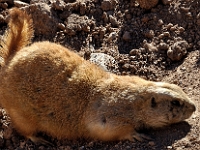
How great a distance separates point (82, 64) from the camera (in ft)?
18.7

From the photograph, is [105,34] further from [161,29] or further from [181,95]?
[181,95]

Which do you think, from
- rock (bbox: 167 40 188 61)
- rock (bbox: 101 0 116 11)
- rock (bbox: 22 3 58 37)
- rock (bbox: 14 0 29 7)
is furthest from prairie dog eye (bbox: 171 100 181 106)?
rock (bbox: 14 0 29 7)

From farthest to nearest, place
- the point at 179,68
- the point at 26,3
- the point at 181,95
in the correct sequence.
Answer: the point at 26,3 → the point at 179,68 → the point at 181,95

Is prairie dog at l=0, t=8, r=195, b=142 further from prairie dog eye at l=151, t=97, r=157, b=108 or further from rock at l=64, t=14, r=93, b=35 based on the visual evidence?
rock at l=64, t=14, r=93, b=35

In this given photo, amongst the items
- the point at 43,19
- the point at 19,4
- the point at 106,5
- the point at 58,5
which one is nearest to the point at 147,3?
the point at 106,5

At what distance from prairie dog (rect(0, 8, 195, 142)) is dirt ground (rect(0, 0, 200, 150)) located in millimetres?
178

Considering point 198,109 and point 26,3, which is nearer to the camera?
point 198,109

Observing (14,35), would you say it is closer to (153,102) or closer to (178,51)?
(153,102)

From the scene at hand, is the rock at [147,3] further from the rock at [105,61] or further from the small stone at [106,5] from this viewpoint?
the rock at [105,61]

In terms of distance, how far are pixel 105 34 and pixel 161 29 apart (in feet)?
2.61

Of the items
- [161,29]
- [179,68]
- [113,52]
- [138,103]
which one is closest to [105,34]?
[113,52]

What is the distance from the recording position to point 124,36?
672 centimetres

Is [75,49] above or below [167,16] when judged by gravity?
below

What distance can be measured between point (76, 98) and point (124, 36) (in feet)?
5.03
